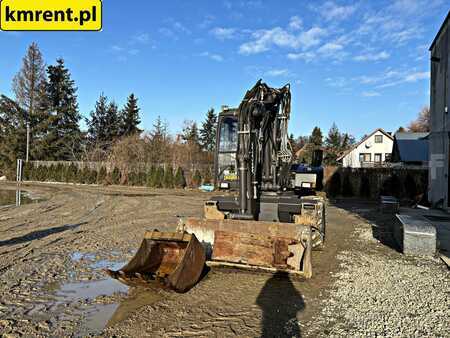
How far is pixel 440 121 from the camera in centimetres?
1358

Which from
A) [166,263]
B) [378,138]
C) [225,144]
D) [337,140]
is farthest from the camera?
[337,140]

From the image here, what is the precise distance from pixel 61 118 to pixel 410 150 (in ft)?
124

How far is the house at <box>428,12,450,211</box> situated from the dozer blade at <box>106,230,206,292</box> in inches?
448

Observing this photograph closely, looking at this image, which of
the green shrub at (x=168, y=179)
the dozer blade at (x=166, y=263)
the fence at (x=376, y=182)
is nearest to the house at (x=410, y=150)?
the fence at (x=376, y=182)

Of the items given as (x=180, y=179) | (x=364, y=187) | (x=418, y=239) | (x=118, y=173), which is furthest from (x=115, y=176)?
(x=418, y=239)

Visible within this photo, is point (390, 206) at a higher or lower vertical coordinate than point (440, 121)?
lower

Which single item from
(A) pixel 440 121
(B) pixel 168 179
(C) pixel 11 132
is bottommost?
(B) pixel 168 179

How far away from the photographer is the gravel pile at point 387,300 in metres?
3.40

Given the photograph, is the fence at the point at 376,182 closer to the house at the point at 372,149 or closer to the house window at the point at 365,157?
the house at the point at 372,149

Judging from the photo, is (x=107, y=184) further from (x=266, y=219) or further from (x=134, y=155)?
(x=266, y=219)

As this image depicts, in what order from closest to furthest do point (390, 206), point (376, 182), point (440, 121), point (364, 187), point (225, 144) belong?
point (225, 144)
point (390, 206)
point (440, 121)
point (376, 182)
point (364, 187)

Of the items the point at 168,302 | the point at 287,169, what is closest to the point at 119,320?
the point at 168,302

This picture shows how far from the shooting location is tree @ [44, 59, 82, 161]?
38469mm

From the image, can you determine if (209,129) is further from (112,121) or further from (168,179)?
(168,179)
